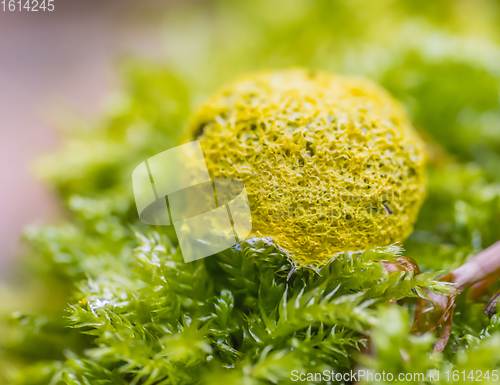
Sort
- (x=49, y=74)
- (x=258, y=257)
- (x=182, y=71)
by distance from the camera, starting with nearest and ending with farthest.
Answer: (x=258, y=257), (x=182, y=71), (x=49, y=74)

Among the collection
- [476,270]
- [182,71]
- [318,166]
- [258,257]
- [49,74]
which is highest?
[49,74]

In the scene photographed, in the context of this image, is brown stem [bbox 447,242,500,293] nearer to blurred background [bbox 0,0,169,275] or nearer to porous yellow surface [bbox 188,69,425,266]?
porous yellow surface [bbox 188,69,425,266]

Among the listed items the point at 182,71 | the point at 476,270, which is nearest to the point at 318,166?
the point at 476,270

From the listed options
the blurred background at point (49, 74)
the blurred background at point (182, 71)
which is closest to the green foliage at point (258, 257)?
the blurred background at point (182, 71)

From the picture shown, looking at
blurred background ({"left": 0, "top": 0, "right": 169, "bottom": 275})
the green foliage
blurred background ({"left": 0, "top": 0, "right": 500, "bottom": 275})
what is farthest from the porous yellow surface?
blurred background ({"left": 0, "top": 0, "right": 169, "bottom": 275})

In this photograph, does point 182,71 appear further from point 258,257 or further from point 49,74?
point 258,257

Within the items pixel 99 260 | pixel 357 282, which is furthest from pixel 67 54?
pixel 357 282

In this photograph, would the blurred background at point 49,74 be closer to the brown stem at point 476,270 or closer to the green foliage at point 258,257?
the green foliage at point 258,257
